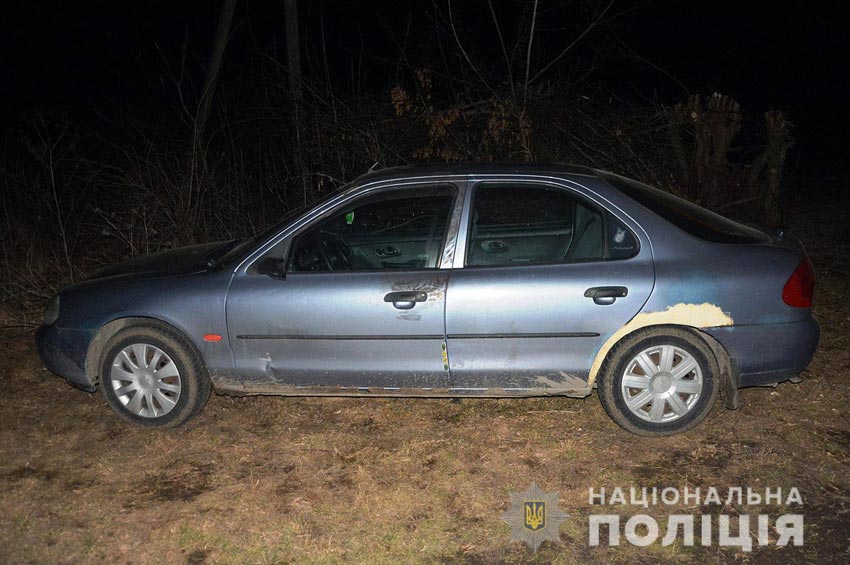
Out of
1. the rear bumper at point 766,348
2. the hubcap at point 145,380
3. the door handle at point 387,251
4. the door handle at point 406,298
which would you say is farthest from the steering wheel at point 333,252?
the rear bumper at point 766,348

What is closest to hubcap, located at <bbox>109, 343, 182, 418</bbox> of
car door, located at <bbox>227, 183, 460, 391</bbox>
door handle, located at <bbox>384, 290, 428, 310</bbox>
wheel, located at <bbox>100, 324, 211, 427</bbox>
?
wheel, located at <bbox>100, 324, 211, 427</bbox>

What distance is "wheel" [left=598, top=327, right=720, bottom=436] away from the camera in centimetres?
459

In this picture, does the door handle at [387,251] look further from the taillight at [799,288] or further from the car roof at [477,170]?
the taillight at [799,288]

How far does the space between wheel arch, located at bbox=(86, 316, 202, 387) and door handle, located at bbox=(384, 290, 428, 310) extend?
1311mm

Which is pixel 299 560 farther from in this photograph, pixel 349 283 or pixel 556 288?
pixel 556 288

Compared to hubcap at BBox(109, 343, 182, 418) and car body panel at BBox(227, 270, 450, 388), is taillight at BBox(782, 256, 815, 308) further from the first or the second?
hubcap at BBox(109, 343, 182, 418)

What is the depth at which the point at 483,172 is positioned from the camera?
191 inches

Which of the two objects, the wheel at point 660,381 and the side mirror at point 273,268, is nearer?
the wheel at point 660,381

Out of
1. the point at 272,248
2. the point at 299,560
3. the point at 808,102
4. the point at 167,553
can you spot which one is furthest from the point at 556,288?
the point at 808,102

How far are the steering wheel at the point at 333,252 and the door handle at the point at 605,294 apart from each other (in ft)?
5.05

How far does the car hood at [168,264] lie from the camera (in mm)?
5133

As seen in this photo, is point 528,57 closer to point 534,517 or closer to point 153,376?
point 153,376

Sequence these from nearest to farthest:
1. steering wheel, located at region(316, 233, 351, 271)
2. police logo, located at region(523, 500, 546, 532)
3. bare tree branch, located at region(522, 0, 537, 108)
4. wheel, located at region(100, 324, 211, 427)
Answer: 1. police logo, located at region(523, 500, 546, 532)
2. wheel, located at region(100, 324, 211, 427)
3. steering wheel, located at region(316, 233, 351, 271)
4. bare tree branch, located at region(522, 0, 537, 108)

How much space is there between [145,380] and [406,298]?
1767 mm
